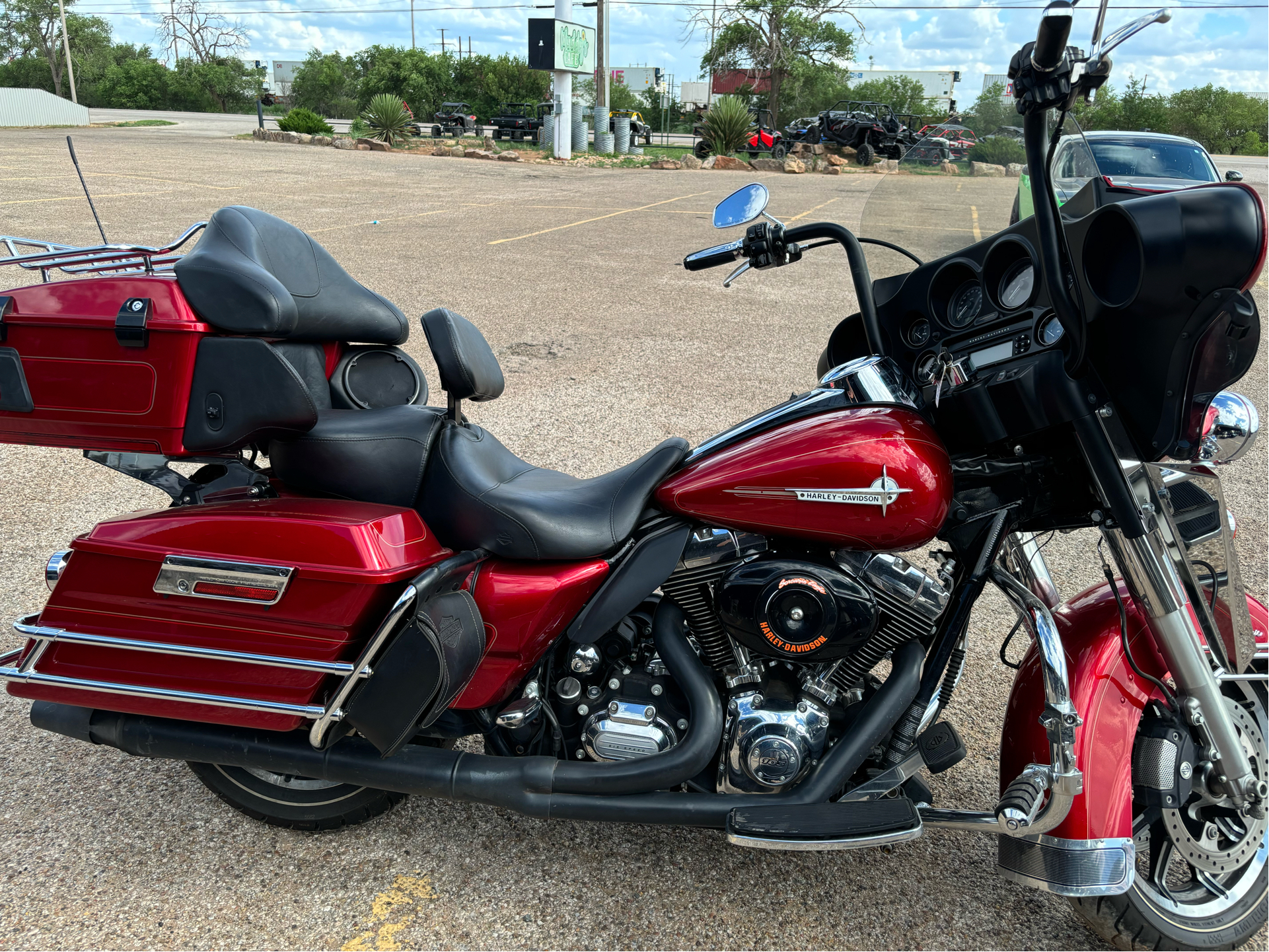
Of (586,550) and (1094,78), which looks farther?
(586,550)

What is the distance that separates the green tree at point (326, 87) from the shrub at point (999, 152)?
54.8m

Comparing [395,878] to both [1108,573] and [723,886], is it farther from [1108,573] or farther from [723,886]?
[1108,573]

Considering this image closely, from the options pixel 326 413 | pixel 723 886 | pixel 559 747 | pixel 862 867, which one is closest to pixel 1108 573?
pixel 862 867

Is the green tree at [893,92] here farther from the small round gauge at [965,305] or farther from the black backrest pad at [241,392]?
the black backrest pad at [241,392]

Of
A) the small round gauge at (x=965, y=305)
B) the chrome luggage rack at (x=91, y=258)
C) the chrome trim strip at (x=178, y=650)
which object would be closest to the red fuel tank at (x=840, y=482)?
the small round gauge at (x=965, y=305)

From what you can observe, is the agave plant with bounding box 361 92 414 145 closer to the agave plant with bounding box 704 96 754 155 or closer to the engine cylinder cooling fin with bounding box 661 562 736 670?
the agave plant with bounding box 704 96 754 155

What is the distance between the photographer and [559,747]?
2258mm

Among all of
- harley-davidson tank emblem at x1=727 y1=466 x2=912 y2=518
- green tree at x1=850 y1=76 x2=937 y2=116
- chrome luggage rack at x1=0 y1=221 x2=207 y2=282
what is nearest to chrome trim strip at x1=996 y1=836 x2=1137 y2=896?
harley-davidson tank emblem at x1=727 y1=466 x2=912 y2=518

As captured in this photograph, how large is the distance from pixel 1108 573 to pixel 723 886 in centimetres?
124

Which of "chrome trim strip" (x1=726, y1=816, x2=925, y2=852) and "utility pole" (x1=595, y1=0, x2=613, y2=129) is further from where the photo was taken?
"utility pole" (x1=595, y1=0, x2=613, y2=129)

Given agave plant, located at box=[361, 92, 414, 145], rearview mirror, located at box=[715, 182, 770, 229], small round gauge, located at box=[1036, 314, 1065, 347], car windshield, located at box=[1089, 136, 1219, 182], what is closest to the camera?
small round gauge, located at box=[1036, 314, 1065, 347]

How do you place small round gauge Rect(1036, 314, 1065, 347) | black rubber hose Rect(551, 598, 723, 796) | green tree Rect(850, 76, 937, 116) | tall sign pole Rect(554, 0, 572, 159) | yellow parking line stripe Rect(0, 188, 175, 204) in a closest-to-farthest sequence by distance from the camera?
small round gauge Rect(1036, 314, 1065, 347), black rubber hose Rect(551, 598, 723, 796), yellow parking line stripe Rect(0, 188, 175, 204), tall sign pole Rect(554, 0, 572, 159), green tree Rect(850, 76, 937, 116)

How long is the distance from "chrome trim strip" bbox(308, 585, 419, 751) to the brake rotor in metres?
1.87

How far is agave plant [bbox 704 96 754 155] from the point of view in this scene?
28016 millimetres
